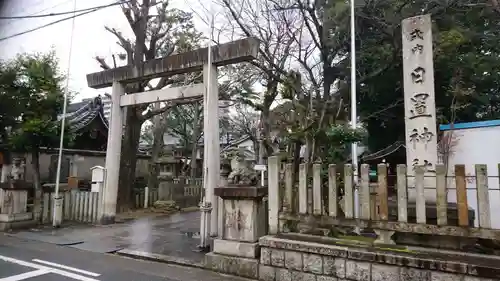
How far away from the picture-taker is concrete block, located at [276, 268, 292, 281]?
4859 millimetres

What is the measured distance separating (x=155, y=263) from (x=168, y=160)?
21.2m

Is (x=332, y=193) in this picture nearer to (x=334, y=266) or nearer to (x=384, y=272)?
(x=334, y=266)

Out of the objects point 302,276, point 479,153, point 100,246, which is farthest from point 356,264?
point 479,153

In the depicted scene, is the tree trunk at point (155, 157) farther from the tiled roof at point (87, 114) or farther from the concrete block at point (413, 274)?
the concrete block at point (413, 274)

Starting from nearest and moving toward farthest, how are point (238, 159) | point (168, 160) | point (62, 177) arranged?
point (238, 159), point (62, 177), point (168, 160)

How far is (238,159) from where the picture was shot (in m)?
6.07

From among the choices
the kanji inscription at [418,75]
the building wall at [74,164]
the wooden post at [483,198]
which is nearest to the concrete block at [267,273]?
the wooden post at [483,198]

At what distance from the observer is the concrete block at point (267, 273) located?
4.99 meters

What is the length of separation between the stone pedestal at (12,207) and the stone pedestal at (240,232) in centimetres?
704

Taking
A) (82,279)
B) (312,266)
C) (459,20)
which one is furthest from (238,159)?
(459,20)

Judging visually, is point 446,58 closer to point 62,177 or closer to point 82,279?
point 82,279

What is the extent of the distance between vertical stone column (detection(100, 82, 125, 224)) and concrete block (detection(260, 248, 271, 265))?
6.16 meters

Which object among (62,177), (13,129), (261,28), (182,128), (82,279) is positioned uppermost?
(261,28)

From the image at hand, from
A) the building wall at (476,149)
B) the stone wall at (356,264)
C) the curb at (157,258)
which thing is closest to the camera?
the stone wall at (356,264)
